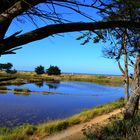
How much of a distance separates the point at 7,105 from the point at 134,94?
17.2m

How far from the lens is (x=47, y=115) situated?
86.2 feet

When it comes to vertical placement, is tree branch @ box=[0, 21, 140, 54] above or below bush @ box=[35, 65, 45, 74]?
below

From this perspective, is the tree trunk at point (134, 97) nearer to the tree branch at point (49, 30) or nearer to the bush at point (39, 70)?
the tree branch at point (49, 30)

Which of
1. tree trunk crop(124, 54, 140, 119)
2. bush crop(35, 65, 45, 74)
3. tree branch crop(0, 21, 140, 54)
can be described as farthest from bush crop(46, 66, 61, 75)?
tree branch crop(0, 21, 140, 54)

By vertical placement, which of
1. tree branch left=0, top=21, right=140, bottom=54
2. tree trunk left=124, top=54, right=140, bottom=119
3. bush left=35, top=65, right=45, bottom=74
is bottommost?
tree trunk left=124, top=54, right=140, bottom=119

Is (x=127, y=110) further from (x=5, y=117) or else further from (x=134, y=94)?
(x=5, y=117)

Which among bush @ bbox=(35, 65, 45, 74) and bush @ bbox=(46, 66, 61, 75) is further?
bush @ bbox=(46, 66, 61, 75)

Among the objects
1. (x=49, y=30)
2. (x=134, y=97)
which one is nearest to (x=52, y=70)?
(x=134, y=97)

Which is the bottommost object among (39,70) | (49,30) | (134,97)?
(134,97)

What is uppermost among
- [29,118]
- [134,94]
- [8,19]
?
[8,19]

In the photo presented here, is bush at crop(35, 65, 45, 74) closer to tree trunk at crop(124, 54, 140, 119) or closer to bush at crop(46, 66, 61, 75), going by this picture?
bush at crop(46, 66, 61, 75)

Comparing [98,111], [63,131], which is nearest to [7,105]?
[98,111]

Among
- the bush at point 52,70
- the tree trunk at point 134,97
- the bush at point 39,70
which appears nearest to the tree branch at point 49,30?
the tree trunk at point 134,97

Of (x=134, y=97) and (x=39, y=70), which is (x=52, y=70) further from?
(x=134, y=97)
